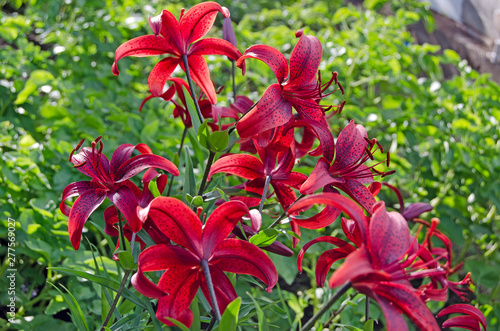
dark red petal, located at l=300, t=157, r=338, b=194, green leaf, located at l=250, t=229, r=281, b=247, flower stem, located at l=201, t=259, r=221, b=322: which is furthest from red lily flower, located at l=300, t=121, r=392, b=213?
flower stem, located at l=201, t=259, r=221, b=322

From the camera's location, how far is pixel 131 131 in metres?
1.67

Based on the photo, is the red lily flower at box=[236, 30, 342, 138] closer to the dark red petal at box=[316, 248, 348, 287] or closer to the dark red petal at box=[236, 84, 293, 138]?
the dark red petal at box=[236, 84, 293, 138]

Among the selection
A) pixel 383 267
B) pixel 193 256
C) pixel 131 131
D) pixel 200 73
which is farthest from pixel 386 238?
pixel 131 131

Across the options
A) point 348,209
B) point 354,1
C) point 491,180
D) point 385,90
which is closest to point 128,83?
point 385,90

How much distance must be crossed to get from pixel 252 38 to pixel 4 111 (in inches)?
52.0

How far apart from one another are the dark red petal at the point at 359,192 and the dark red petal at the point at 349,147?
3 centimetres

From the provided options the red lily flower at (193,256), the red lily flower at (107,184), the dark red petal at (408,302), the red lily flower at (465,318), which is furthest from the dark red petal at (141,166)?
the red lily flower at (465,318)

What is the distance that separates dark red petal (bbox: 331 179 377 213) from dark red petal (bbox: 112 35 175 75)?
15.5 inches

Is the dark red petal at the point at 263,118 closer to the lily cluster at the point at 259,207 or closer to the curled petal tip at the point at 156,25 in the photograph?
the lily cluster at the point at 259,207

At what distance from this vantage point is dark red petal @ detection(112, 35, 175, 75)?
0.78 meters

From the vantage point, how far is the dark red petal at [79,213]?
672 millimetres

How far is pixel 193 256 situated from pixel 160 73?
1.28 ft

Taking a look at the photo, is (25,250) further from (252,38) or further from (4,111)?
(252,38)

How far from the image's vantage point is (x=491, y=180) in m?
1.85
